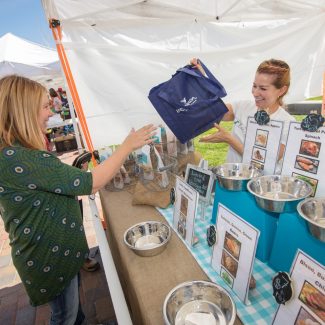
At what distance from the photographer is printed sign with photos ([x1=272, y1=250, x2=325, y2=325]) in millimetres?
552

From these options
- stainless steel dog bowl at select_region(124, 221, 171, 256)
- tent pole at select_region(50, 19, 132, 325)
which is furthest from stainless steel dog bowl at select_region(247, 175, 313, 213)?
tent pole at select_region(50, 19, 132, 325)

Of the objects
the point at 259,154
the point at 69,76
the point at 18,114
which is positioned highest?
the point at 69,76

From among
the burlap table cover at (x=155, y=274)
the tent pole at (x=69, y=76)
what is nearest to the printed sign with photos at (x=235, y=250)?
the burlap table cover at (x=155, y=274)

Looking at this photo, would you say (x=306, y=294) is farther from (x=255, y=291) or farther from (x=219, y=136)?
(x=219, y=136)

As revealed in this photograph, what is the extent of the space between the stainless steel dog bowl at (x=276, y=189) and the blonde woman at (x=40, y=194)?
522mm

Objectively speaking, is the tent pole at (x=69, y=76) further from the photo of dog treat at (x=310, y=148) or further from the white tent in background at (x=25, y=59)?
the white tent in background at (x=25, y=59)

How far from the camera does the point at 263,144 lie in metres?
1.14

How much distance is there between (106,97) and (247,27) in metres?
1.63

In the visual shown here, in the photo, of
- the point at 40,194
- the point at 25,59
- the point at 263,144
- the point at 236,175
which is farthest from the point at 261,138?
the point at 25,59

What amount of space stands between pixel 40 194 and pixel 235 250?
2.44 feet

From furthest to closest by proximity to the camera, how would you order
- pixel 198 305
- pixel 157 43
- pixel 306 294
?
pixel 157 43 < pixel 198 305 < pixel 306 294

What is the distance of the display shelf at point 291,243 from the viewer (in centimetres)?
71

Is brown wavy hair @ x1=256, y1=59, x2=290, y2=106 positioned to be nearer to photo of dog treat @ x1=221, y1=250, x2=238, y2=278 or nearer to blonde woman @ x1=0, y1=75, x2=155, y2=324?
blonde woman @ x1=0, y1=75, x2=155, y2=324

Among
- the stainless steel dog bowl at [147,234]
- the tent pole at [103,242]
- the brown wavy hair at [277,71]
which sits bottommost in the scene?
the stainless steel dog bowl at [147,234]
